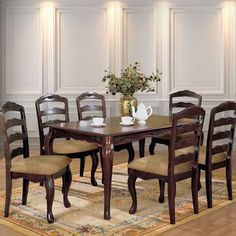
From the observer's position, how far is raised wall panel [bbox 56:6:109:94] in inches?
276

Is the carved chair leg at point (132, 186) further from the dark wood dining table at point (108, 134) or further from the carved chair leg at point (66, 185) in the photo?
the carved chair leg at point (66, 185)

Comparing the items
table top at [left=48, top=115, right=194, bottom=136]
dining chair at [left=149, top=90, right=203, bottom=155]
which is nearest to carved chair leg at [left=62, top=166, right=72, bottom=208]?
table top at [left=48, top=115, right=194, bottom=136]

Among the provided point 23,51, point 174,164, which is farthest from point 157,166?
point 23,51

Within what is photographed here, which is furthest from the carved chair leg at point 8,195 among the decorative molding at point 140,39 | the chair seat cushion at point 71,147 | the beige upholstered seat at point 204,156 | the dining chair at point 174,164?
the decorative molding at point 140,39

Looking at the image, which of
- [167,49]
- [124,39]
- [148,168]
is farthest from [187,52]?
[148,168]

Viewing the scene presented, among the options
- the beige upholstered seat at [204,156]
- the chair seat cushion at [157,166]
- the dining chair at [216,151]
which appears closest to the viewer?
the chair seat cushion at [157,166]

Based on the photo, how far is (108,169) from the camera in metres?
3.63

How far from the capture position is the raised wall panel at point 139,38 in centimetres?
700

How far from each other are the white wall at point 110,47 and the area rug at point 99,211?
7.98ft

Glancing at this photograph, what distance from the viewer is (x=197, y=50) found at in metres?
6.99

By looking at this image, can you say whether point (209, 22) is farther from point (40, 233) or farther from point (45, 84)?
point (40, 233)

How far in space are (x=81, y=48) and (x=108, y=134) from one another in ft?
12.0

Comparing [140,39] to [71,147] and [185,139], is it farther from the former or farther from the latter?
[185,139]

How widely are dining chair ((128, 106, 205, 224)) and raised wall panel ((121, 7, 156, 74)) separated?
328 cm
